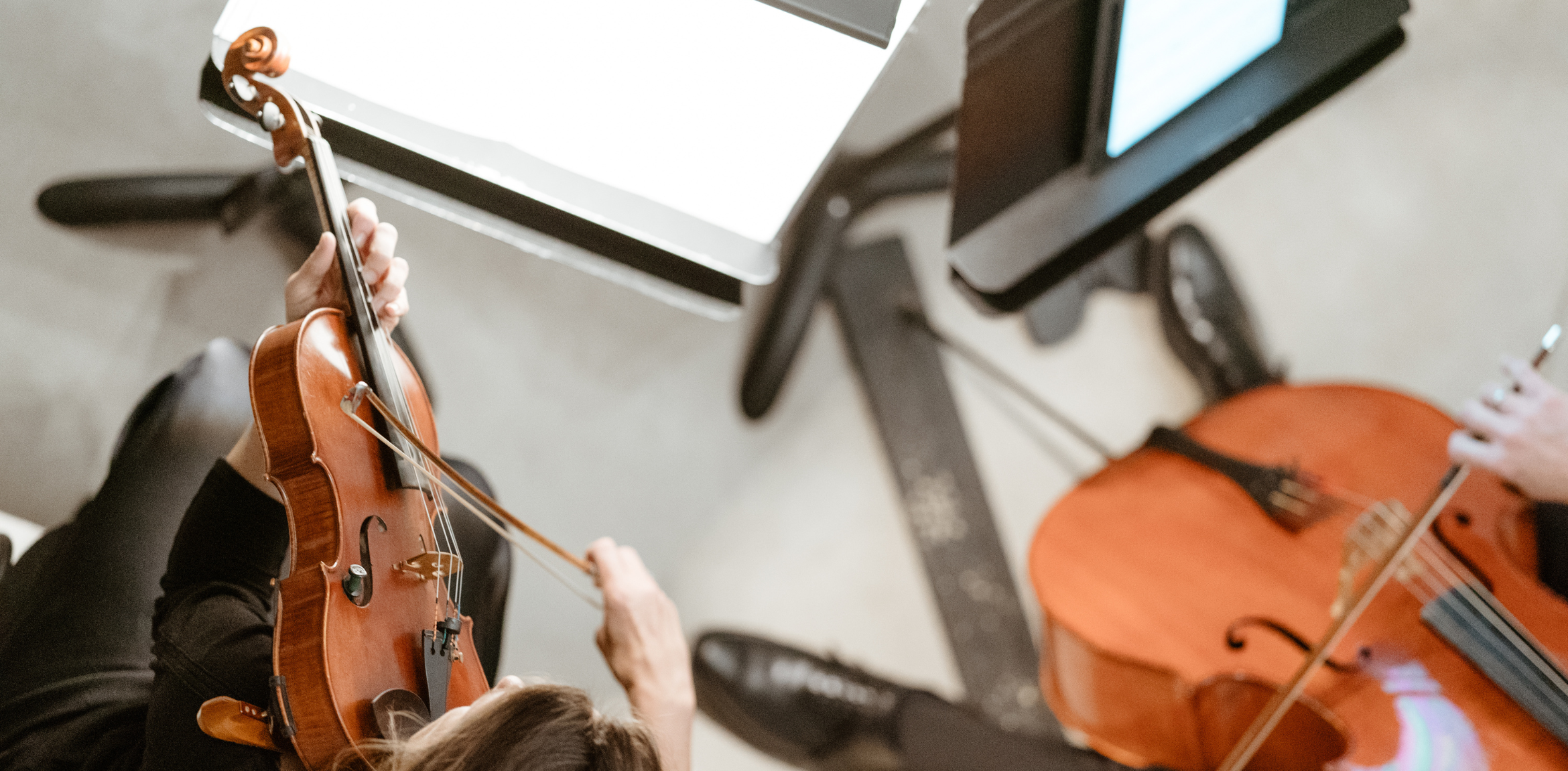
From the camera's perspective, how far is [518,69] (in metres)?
0.90

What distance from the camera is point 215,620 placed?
922 mm

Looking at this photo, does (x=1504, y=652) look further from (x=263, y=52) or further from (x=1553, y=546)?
(x=263, y=52)

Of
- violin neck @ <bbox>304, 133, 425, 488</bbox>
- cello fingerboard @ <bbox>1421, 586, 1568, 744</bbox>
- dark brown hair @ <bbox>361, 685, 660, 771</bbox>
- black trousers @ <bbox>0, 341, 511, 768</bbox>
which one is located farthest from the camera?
cello fingerboard @ <bbox>1421, 586, 1568, 744</bbox>

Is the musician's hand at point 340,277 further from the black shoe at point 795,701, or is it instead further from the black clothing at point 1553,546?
the black clothing at point 1553,546

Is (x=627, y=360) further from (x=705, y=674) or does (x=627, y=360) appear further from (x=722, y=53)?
(x=722, y=53)

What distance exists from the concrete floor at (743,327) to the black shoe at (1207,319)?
0.07m

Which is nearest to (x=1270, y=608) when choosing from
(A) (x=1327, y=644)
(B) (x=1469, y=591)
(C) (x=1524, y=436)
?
(A) (x=1327, y=644)

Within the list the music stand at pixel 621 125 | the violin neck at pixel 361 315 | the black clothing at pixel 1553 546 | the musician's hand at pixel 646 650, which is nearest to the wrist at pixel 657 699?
the musician's hand at pixel 646 650

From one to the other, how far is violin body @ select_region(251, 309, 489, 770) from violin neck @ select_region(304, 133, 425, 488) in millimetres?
11

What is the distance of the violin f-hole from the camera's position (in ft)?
2.75

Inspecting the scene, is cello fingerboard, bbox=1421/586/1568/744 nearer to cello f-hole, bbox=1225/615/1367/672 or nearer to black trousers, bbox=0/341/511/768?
cello f-hole, bbox=1225/615/1367/672

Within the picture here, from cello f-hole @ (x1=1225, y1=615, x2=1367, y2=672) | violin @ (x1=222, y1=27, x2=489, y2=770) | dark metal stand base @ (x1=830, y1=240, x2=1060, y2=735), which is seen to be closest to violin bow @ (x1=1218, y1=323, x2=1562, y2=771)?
cello f-hole @ (x1=1225, y1=615, x2=1367, y2=672)

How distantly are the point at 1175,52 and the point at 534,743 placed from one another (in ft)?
3.26

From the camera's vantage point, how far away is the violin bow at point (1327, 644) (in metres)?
1.22
